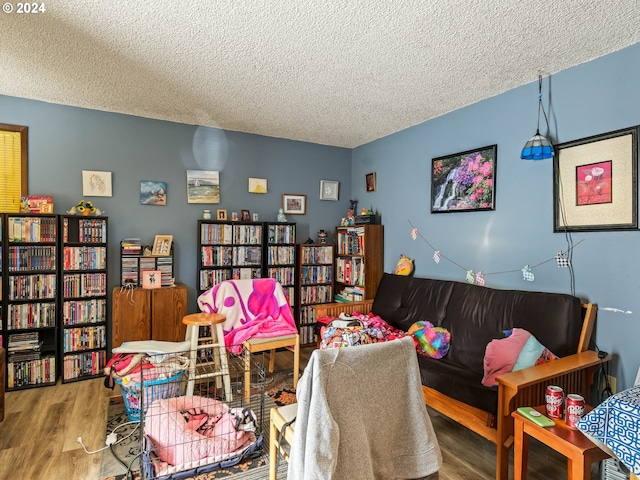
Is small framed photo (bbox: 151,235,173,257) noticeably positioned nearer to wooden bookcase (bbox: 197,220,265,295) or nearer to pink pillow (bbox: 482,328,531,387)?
wooden bookcase (bbox: 197,220,265,295)

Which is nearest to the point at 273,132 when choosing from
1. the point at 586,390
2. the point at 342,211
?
the point at 342,211

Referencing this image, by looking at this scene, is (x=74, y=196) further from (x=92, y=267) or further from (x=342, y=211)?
(x=342, y=211)

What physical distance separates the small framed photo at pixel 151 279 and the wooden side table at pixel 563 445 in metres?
3.02

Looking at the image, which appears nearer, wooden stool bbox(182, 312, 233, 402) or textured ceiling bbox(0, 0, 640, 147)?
textured ceiling bbox(0, 0, 640, 147)

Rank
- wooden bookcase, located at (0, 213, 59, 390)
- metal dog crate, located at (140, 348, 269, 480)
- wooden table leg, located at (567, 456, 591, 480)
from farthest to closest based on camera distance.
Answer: wooden bookcase, located at (0, 213, 59, 390), metal dog crate, located at (140, 348, 269, 480), wooden table leg, located at (567, 456, 591, 480)

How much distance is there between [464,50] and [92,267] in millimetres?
3424

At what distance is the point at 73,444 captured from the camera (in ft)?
7.21

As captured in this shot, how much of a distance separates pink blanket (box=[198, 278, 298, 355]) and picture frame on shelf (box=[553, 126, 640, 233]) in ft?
7.61

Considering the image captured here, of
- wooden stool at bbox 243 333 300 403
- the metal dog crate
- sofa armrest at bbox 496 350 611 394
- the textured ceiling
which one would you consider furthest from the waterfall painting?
the metal dog crate

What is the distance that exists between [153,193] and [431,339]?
2993mm

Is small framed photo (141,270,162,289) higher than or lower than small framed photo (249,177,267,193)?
lower

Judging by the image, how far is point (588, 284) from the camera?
2344 millimetres

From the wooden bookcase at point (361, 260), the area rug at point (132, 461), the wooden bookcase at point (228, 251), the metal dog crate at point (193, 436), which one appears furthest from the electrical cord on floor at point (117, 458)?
the wooden bookcase at point (361, 260)

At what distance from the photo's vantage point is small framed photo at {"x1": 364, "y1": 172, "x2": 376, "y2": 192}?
433 centimetres
